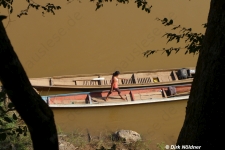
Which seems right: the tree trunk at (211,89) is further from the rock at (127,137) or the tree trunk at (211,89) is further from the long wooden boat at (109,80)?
the long wooden boat at (109,80)

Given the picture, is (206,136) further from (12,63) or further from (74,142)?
(74,142)

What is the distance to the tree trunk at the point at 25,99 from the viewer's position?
47.6 inches

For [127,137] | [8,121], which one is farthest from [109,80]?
[8,121]

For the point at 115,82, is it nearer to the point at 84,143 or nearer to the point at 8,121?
the point at 84,143

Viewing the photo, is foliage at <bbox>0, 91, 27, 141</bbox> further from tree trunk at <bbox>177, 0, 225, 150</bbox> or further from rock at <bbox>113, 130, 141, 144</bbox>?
rock at <bbox>113, 130, 141, 144</bbox>

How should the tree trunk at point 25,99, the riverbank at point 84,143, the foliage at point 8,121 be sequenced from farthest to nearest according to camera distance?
the riverbank at point 84,143, the foliage at point 8,121, the tree trunk at point 25,99

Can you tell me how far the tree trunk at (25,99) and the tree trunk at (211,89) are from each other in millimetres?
642

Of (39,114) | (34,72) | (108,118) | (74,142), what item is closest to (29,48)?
(34,72)

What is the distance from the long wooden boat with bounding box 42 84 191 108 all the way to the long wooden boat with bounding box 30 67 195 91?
12cm


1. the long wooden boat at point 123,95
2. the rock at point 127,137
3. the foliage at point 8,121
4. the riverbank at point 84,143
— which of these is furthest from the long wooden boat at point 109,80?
the foliage at point 8,121

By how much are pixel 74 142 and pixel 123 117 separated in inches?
64.1

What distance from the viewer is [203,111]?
138 centimetres

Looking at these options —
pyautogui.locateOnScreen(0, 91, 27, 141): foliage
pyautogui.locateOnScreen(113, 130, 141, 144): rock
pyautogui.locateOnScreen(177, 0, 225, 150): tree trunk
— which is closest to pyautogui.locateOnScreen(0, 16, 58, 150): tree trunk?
pyautogui.locateOnScreen(0, 91, 27, 141): foliage

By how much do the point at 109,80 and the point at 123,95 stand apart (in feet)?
1.69
